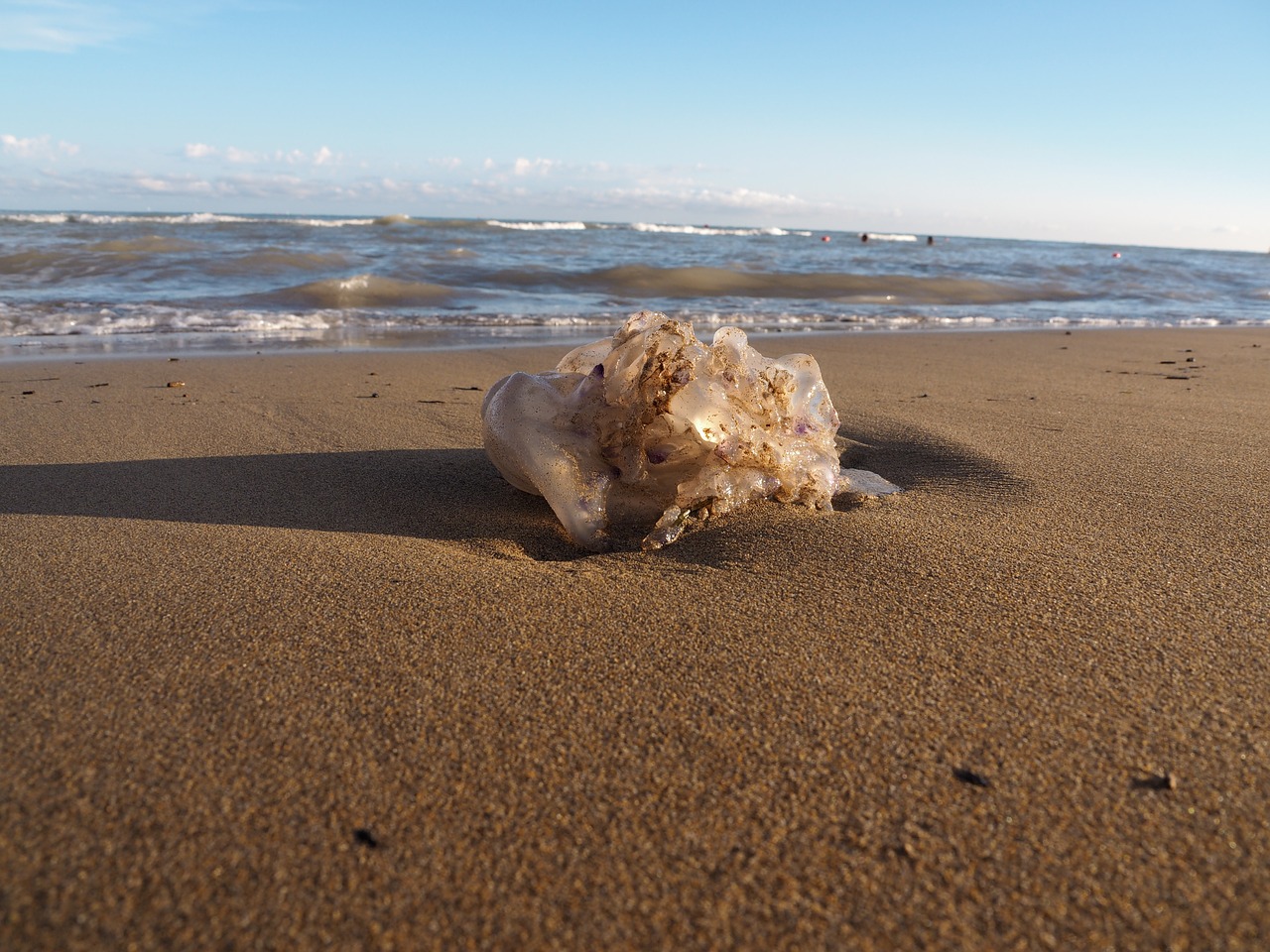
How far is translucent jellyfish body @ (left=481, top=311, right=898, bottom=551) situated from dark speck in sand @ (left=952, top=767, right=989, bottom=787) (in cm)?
88

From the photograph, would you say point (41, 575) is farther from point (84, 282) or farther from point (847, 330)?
point (84, 282)

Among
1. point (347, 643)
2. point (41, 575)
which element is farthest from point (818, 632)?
point (41, 575)

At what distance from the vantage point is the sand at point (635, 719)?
94cm

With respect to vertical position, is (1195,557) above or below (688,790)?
above

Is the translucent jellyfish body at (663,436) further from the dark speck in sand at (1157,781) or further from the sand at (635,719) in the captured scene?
the dark speck in sand at (1157,781)

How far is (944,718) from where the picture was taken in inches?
49.0

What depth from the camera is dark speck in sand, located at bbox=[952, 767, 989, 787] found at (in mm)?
1114

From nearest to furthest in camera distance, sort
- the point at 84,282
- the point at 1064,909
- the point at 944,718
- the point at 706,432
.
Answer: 1. the point at 1064,909
2. the point at 944,718
3. the point at 706,432
4. the point at 84,282

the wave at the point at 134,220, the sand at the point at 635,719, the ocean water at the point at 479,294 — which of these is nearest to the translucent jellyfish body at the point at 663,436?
the sand at the point at 635,719

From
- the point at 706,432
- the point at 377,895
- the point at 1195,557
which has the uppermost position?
the point at 706,432

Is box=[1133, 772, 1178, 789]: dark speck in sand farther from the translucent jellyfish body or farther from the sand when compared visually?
the translucent jellyfish body

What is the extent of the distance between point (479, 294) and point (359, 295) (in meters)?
1.33

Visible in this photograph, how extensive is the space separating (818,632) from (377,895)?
2.68ft

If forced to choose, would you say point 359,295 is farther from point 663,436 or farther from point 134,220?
point 134,220
